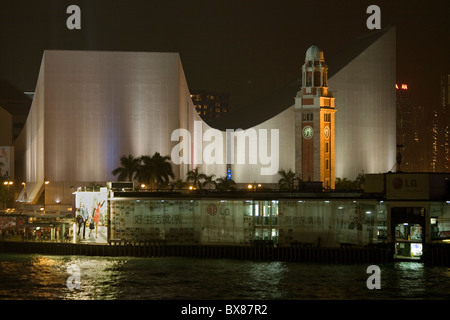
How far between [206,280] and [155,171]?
47.1 metres

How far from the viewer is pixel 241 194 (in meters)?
70.4

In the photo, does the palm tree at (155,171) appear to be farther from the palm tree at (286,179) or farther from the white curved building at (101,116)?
the palm tree at (286,179)

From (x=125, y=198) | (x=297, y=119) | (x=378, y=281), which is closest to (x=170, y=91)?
(x=297, y=119)

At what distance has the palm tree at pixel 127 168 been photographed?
104m

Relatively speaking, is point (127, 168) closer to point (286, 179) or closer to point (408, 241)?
point (286, 179)

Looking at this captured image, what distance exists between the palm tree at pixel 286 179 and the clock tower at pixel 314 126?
2.10 metres

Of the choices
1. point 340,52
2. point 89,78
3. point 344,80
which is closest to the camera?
point 89,78

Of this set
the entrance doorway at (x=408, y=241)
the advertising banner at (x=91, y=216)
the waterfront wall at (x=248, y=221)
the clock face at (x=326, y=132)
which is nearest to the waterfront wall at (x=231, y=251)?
the entrance doorway at (x=408, y=241)

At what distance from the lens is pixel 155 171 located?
102 m

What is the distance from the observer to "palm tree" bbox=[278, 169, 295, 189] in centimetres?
11778

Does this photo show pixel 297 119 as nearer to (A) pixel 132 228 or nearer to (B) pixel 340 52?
(B) pixel 340 52

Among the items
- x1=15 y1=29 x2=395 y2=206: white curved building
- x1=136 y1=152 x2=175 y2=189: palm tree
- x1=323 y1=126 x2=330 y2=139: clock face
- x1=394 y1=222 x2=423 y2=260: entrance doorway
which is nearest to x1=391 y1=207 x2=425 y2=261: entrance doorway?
x1=394 y1=222 x2=423 y2=260: entrance doorway

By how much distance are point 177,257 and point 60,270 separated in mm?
9543

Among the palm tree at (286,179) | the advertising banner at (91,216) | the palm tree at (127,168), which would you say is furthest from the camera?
the palm tree at (286,179)
